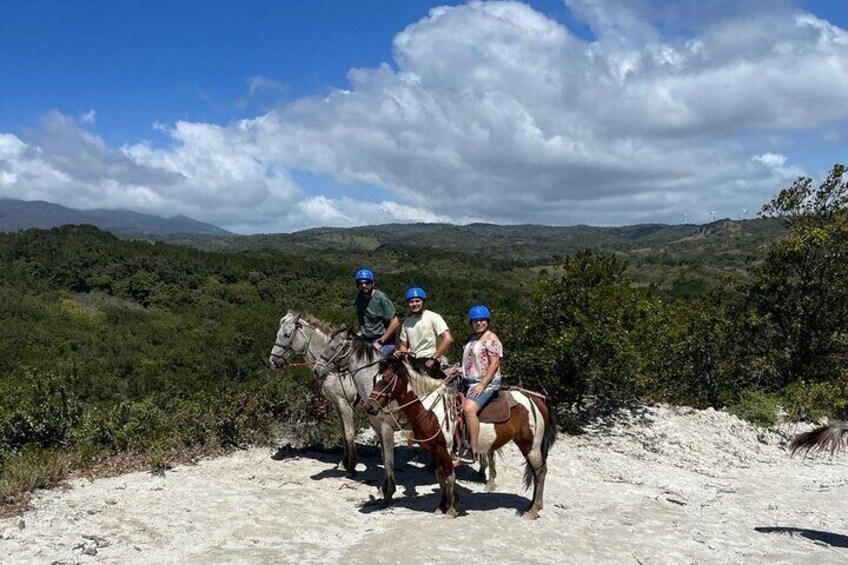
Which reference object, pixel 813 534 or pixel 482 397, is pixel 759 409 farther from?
pixel 482 397

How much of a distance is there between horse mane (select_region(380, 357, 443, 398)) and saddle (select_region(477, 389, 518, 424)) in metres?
0.65

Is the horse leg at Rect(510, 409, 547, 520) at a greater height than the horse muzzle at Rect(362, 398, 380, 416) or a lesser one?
lesser

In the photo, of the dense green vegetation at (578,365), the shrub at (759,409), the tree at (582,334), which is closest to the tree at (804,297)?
the dense green vegetation at (578,365)

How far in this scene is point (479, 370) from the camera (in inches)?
285

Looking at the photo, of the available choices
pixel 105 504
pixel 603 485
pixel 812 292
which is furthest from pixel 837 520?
pixel 812 292

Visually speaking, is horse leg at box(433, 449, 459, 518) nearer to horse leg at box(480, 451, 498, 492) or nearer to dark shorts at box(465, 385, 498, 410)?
dark shorts at box(465, 385, 498, 410)

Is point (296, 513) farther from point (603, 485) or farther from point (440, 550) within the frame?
point (603, 485)

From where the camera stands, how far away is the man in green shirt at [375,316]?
328 inches

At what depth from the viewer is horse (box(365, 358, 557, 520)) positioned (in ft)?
23.0

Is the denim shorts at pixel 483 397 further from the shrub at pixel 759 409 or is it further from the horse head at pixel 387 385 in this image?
the shrub at pixel 759 409

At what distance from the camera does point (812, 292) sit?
17141 mm

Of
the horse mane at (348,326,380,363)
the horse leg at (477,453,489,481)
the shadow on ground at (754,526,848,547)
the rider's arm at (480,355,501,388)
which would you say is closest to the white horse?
the horse mane at (348,326,380,363)

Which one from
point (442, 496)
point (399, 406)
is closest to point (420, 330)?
point (399, 406)

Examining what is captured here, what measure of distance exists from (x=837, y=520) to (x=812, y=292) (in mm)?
10963
